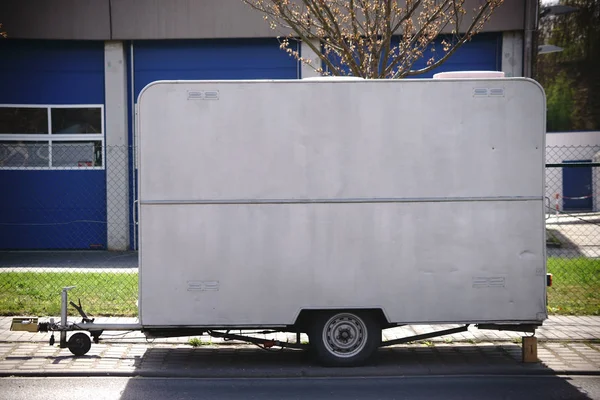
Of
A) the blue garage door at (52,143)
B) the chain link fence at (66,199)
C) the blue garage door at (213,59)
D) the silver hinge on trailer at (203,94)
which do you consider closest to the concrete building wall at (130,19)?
the blue garage door at (213,59)

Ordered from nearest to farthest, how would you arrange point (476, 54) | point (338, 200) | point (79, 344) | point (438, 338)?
point (338, 200)
point (79, 344)
point (438, 338)
point (476, 54)

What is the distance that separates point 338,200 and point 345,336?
154 cm

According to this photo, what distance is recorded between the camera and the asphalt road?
732 centimetres

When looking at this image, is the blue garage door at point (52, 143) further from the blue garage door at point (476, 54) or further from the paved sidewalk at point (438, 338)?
the blue garage door at point (476, 54)

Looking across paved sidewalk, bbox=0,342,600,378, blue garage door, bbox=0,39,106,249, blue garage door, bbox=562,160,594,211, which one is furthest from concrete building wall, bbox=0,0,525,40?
blue garage door, bbox=562,160,594,211

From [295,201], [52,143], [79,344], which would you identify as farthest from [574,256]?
[52,143]

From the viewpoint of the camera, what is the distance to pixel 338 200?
8.12 meters

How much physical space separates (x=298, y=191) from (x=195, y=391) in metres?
2.36

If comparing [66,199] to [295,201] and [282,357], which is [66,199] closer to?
[282,357]

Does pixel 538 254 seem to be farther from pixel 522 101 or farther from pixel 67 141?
pixel 67 141

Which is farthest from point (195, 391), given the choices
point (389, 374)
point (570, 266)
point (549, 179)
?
point (549, 179)

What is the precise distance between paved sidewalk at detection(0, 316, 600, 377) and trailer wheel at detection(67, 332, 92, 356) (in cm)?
9

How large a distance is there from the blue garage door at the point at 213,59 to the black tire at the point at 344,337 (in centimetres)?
1013

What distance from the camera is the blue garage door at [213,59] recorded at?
17.5m
